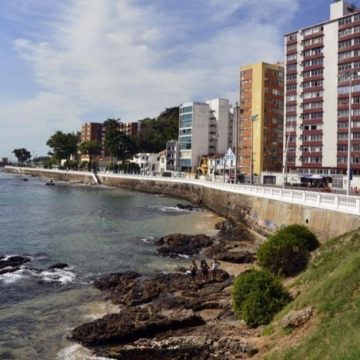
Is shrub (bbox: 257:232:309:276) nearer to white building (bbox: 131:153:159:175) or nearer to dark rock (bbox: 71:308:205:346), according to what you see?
dark rock (bbox: 71:308:205:346)

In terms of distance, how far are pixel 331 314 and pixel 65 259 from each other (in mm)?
24117

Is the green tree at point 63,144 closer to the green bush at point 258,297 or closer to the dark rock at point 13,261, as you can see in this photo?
the dark rock at point 13,261

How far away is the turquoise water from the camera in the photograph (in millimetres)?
18719

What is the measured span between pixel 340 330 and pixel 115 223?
142ft

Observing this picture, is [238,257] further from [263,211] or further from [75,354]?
[75,354]

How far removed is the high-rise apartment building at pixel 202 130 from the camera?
134 m

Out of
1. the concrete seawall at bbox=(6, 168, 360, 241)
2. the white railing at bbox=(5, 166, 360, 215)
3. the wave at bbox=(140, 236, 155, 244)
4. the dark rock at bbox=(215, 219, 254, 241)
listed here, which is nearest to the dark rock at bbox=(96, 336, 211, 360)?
the concrete seawall at bbox=(6, 168, 360, 241)

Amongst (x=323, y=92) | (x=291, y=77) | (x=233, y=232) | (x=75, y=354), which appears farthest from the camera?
(x=291, y=77)

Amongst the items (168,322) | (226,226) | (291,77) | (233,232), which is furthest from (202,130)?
(168,322)

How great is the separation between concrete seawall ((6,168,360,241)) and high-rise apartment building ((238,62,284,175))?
22229 mm

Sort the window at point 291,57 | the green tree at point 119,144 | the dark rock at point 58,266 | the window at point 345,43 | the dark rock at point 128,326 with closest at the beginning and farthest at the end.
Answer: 1. the dark rock at point 128,326
2. the dark rock at point 58,266
3. the window at point 345,43
4. the window at point 291,57
5. the green tree at point 119,144

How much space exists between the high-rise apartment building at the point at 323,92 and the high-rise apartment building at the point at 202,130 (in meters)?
35.5

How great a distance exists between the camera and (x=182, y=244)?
3859 cm

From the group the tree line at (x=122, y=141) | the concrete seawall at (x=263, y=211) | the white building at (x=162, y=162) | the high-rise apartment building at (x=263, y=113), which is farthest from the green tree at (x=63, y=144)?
the high-rise apartment building at (x=263, y=113)
